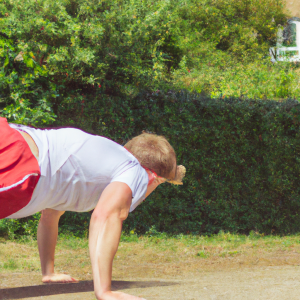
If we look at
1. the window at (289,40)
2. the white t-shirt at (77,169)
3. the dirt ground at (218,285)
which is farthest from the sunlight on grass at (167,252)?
the window at (289,40)

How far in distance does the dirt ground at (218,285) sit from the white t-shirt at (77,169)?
1135 mm

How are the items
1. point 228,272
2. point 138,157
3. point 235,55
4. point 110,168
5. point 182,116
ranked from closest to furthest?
1. point 110,168
2. point 138,157
3. point 228,272
4. point 182,116
5. point 235,55

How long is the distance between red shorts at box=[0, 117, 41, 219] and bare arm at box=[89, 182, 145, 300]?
0.38 m

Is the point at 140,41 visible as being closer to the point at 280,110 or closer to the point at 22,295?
the point at 280,110

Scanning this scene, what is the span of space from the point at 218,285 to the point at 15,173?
83.9 inches

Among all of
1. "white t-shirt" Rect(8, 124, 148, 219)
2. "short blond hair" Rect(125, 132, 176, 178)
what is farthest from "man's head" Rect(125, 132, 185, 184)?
"white t-shirt" Rect(8, 124, 148, 219)

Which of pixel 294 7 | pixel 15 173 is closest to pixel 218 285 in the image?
pixel 15 173

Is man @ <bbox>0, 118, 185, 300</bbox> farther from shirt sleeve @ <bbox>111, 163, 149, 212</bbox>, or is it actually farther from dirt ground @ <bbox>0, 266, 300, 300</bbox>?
dirt ground @ <bbox>0, 266, 300, 300</bbox>

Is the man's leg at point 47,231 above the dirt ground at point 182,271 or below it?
above

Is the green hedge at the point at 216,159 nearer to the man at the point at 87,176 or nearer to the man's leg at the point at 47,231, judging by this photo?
the man's leg at the point at 47,231

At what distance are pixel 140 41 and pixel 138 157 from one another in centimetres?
402

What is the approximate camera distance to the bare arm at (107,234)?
5.87ft

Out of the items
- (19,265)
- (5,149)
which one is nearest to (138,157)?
(5,149)

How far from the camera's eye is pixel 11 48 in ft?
14.8
